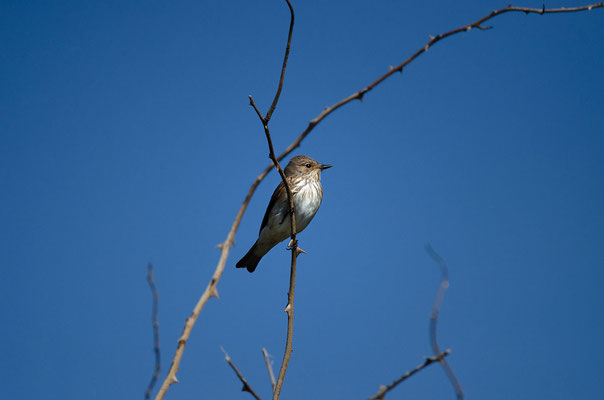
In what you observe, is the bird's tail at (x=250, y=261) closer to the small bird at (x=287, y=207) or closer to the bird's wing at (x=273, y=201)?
the small bird at (x=287, y=207)

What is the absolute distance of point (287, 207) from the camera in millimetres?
7395

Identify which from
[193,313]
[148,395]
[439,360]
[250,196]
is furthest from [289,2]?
[148,395]

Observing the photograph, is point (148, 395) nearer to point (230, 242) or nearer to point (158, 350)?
point (158, 350)

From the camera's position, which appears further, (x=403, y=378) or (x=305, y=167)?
(x=305, y=167)

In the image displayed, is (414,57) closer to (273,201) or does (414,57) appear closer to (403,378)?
(403,378)

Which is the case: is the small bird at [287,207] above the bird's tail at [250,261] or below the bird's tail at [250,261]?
above

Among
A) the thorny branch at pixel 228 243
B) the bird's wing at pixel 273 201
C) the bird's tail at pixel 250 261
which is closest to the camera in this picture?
the thorny branch at pixel 228 243

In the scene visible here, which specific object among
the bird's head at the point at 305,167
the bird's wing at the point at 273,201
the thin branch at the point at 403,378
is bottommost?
the thin branch at the point at 403,378

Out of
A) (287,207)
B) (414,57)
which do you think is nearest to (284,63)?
(414,57)

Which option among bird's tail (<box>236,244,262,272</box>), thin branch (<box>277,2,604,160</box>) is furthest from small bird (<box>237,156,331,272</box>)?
thin branch (<box>277,2,604,160</box>)

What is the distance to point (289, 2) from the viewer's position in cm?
191

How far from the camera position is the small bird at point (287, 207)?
Answer: 743cm

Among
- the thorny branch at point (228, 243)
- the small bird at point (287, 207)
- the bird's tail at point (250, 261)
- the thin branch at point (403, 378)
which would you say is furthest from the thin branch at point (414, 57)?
the bird's tail at point (250, 261)

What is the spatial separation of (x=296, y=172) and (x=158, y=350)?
575 cm
